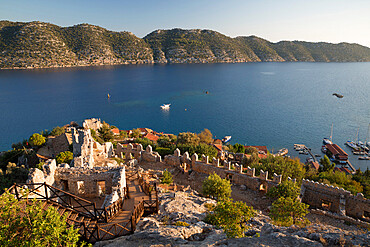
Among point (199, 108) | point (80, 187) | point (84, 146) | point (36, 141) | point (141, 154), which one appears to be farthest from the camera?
point (199, 108)

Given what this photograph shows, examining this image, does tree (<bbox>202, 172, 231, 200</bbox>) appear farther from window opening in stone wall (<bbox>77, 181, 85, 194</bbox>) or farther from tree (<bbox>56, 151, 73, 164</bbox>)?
tree (<bbox>56, 151, 73, 164</bbox>)

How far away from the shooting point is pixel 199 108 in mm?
89938

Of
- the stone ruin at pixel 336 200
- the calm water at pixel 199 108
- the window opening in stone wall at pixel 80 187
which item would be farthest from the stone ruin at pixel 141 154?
the calm water at pixel 199 108

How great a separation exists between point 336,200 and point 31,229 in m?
25.3

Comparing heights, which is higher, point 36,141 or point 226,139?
point 36,141

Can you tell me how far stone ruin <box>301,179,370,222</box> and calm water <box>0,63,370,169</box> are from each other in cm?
3558

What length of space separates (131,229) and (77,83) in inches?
5438

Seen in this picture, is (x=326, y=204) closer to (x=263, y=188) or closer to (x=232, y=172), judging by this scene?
(x=263, y=188)

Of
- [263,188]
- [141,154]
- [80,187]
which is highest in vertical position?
[80,187]

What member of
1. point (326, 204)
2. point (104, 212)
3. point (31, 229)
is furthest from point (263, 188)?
point (31, 229)

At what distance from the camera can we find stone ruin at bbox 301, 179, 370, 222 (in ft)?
67.3

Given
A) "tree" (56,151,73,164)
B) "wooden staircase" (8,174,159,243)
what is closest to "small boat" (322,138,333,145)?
"wooden staircase" (8,174,159,243)

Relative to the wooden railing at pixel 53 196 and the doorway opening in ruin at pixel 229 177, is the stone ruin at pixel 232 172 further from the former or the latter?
the wooden railing at pixel 53 196

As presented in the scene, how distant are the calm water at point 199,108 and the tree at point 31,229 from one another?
58.2 m
